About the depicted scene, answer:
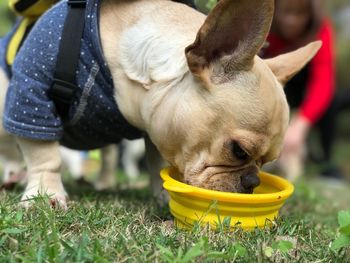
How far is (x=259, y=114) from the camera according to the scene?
209cm

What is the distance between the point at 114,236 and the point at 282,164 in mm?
4005

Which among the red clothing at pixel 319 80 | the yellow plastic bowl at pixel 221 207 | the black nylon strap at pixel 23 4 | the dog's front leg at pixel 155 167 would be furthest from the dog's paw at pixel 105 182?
the red clothing at pixel 319 80

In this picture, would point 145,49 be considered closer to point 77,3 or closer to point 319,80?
point 77,3

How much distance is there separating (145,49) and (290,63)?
667mm

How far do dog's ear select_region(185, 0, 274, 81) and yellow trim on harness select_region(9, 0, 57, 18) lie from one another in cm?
104

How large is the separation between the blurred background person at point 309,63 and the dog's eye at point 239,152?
8.95ft

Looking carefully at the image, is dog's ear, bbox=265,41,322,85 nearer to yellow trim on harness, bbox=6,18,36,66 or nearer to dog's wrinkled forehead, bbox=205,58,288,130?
dog's wrinkled forehead, bbox=205,58,288,130

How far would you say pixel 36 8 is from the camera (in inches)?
111

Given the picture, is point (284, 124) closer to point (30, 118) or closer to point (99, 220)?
point (99, 220)

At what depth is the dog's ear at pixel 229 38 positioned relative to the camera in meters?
2.01

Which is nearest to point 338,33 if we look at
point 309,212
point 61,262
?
point 309,212

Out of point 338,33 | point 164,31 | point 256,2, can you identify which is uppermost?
point 256,2

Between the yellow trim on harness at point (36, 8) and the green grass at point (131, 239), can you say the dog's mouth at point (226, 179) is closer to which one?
the green grass at point (131, 239)

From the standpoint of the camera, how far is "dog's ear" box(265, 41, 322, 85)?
2455 mm
